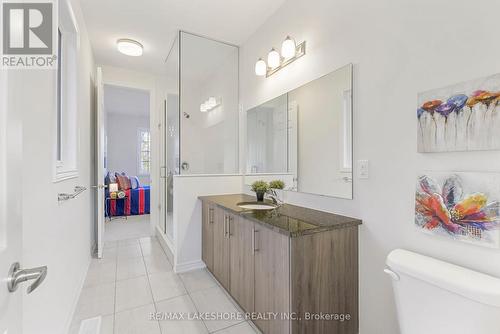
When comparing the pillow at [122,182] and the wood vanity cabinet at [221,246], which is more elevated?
the pillow at [122,182]

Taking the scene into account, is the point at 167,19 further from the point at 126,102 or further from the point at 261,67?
the point at 126,102

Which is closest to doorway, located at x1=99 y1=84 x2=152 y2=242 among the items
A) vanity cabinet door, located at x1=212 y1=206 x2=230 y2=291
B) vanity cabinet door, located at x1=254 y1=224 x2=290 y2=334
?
vanity cabinet door, located at x1=212 y1=206 x2=230 y2=291

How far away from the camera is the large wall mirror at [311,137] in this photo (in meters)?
1.64

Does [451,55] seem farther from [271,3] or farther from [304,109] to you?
[271,3]

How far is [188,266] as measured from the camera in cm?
269

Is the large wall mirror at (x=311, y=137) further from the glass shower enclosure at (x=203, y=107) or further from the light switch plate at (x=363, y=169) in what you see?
the glass shower enclosure at (x=203, y=107)

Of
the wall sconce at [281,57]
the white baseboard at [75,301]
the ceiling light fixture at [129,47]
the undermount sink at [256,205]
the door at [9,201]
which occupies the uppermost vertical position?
the ceiling light fixture at [129,47]

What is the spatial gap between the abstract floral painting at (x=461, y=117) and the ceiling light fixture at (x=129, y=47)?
3.09 m

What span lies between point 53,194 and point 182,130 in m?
1.57

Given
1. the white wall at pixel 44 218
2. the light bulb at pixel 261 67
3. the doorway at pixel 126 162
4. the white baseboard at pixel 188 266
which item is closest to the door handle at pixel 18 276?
the white wall at pixel 44 218

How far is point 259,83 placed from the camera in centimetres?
263

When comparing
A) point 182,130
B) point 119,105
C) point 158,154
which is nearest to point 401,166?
point 182,130

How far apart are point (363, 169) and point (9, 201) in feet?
5.17

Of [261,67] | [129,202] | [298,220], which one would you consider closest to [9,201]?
[298,220]
